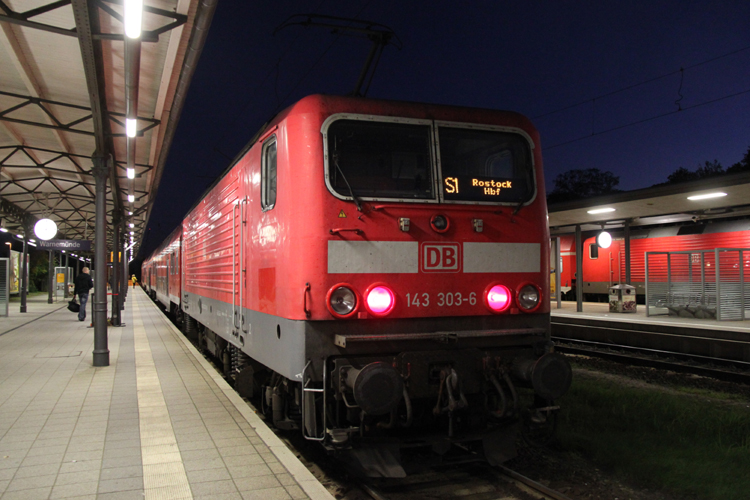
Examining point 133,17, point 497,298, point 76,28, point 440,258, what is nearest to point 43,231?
point 76,28

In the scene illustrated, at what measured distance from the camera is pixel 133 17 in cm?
599

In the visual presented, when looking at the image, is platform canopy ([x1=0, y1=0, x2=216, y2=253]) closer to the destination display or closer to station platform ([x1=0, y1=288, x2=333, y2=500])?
the destination display

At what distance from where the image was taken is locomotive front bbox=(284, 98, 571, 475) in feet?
15.0

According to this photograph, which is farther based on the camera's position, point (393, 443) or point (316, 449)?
point (316, 449)

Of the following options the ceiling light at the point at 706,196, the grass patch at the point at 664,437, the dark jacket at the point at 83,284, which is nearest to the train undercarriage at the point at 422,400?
the grass patch at the point at 664,437

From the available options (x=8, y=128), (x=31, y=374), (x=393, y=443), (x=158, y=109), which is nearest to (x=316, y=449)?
(x=393, y=443)

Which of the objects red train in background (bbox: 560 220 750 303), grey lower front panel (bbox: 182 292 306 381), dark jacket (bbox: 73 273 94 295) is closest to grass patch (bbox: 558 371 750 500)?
grey lower front panel (bbox: 182 292 306 381)

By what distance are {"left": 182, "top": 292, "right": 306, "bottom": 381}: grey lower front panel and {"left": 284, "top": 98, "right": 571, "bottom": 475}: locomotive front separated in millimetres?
114

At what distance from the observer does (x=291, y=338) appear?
4.70 meters

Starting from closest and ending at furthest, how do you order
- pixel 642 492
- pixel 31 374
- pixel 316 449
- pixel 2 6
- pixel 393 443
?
Result: pixel 393 443 → pixel 642 492 → pixel 316 449 → pixel 2 6 → pixel 31 374

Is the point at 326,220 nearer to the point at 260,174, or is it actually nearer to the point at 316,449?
the point at 260,174

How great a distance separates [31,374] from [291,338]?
6.85 metres

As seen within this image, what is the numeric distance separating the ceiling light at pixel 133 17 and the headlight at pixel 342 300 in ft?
11.7

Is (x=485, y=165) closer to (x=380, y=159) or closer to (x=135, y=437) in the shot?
(x=380, y=159)
